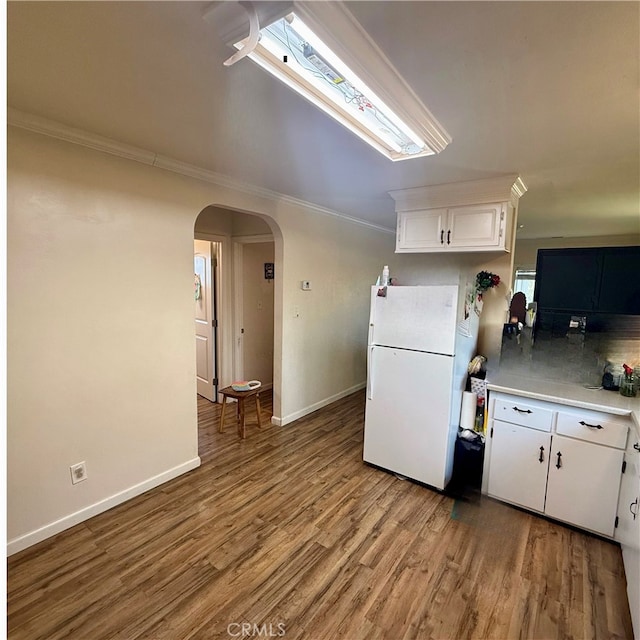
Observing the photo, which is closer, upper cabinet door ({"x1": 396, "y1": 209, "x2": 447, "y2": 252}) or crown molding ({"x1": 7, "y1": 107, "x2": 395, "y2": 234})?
crown molding ({"x1": 7, "y1": 107, "x2": 395, "y2": 234})

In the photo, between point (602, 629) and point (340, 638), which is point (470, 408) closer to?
point (602, 629)

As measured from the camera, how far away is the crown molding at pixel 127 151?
178cm

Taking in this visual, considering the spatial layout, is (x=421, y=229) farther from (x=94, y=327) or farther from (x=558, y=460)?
(x=94, y=327)

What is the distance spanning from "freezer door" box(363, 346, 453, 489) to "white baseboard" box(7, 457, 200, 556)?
5.15ft

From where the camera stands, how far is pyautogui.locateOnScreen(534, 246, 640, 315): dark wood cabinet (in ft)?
7.90

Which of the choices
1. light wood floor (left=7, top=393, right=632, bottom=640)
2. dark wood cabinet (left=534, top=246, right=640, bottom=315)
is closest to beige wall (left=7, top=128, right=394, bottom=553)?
light wood floor (left=7, top=393, right=632, bottom=640)

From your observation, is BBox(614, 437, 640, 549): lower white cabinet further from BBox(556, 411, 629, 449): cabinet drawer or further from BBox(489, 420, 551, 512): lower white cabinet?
BBox(489, 420, 551, 512): lower white cabinet

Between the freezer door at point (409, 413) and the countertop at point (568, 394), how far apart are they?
40cm

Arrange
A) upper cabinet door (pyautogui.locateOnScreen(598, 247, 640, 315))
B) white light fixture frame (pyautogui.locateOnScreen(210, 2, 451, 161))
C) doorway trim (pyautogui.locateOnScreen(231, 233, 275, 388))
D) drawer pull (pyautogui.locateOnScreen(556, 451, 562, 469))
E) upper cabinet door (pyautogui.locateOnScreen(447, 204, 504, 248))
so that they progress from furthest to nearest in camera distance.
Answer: doorway trim (pyautogui.locateOnScreen(231, 233, 275, 388))
upper cabinet door (pyautogui.locateOnScreen(447, 204, 504, 248))
upper cabinet door (pyautogui.locateOnScreen(598, 247, 640, 315))
drawer pull (pyautogui.locateOnScreen(556, 451, 562, 469))
white light fixture frame (pyautogui.locateOnScreen(210, 2, 451, 161))

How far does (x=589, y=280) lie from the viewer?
2.54m

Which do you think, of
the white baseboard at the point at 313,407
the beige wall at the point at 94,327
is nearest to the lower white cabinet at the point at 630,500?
the white baseboard at the point at 313,407

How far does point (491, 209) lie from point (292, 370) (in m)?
2.44

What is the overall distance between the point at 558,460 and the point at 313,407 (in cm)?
250

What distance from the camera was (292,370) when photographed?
3.74m
